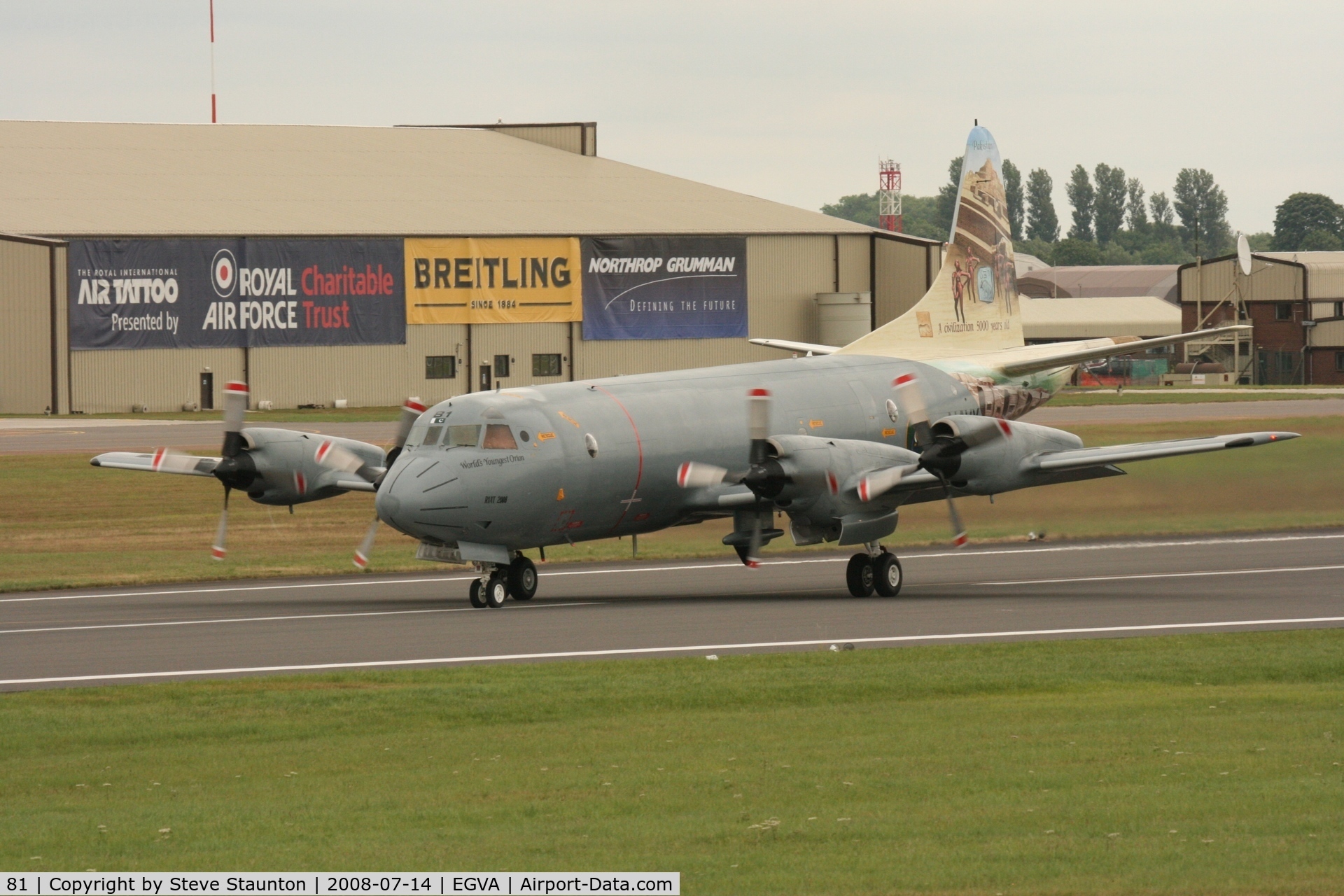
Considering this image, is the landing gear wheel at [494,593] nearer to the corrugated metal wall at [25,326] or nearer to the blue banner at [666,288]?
the corrugated metal wall at [25,326]

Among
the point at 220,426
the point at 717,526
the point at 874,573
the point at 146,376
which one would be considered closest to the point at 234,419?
the point at 717,526

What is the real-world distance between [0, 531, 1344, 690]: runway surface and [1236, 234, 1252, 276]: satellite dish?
78207mm

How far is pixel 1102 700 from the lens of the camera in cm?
1858

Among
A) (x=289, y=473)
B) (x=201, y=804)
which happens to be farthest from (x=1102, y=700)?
(x=289, y=473)

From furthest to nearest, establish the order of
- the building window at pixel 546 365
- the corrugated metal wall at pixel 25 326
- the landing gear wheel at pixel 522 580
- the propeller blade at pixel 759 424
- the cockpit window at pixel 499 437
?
the building window at pixel 546 365 → the corrugated metal wall at pixel 25 326 → the landing gear wheel at pixel 522 580 → the cockpit window at pixel 499 437 → the propeller blade at pixel 759 424

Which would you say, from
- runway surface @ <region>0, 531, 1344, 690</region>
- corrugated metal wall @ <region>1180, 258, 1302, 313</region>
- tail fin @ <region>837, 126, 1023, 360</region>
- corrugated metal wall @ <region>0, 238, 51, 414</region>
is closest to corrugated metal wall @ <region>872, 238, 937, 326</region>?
corrugated metal wall @ <region>1180, 258, 1302, 313</region>

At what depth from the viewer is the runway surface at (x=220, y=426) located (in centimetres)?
6075

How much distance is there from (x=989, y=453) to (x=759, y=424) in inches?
154

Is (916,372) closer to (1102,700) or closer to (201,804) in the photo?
(1102,700)

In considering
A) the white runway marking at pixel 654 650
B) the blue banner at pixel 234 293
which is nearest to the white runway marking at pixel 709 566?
the white runway marking at pixel 654 650

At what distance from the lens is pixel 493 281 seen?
95.1 m

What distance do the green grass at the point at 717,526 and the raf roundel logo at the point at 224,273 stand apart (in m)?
44.0

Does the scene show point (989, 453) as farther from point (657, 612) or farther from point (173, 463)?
point (173, 463)

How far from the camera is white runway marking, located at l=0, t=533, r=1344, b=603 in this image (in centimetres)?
3266
